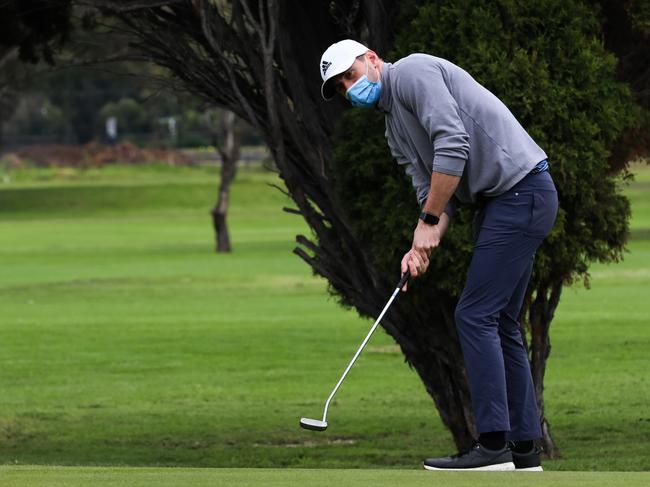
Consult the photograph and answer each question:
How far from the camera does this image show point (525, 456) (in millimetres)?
7180

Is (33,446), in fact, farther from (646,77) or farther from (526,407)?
(526,407)

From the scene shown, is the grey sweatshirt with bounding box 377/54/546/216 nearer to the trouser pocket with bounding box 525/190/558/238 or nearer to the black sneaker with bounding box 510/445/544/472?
the trouser pocket with bounding box 525/190/558/238

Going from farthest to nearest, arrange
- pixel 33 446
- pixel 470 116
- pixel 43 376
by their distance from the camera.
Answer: pixel 43 376 → pixel 33 446 → pixel 470 116

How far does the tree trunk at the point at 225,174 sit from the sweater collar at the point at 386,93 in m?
36.2

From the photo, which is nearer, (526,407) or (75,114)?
(526,407)

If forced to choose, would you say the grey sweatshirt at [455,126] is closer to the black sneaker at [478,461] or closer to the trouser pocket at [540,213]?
the trouser pocket at [540,213]

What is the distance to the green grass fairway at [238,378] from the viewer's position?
12180 mm

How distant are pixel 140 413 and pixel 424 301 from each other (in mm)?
6101

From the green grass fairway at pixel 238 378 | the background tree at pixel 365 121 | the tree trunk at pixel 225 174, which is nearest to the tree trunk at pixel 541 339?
the background tree at pixel 365 121

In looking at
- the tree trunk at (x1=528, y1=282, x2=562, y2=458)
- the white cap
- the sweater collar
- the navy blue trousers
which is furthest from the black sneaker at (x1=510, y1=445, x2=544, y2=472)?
the tree trunk at (x1=528, y1=282, x2=562, y2=458)

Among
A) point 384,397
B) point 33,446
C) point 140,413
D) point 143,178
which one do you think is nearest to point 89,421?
point 140,413

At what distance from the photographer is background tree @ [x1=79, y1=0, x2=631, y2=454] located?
959cm

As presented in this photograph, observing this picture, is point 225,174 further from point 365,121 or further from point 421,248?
point 421,248

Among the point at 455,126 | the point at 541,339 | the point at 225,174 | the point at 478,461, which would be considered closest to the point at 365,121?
the point at 541,339
